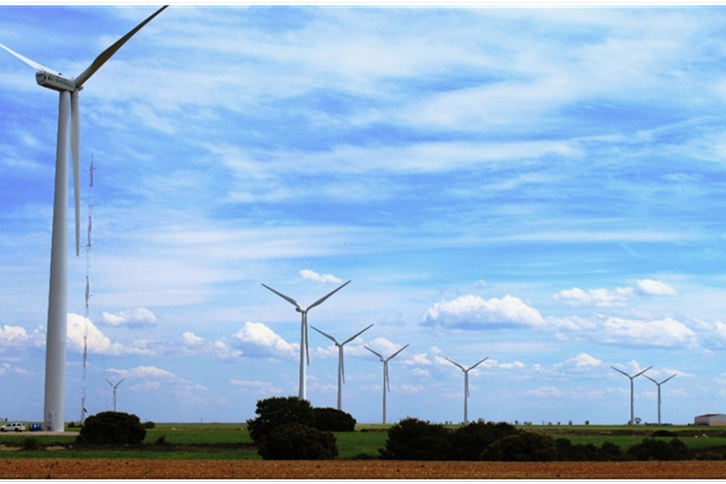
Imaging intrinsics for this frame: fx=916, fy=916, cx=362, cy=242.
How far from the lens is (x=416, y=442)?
49.6 meters

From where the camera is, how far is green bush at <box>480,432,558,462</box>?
144 feet

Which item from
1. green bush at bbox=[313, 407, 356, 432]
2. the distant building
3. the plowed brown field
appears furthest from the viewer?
the distant building

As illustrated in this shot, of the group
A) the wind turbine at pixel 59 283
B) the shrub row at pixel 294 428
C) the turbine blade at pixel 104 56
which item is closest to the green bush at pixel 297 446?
the shrub row at pixel 294 428

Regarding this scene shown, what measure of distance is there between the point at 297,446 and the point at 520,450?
1106 centimetres

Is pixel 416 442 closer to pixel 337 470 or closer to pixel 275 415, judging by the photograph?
pixel 337 470

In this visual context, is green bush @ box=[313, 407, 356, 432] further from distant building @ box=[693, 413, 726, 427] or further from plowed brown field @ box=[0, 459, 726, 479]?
distant building @ box=[693, 413, 726, 427]

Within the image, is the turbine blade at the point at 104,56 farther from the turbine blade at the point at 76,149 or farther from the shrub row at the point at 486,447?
the shrub row at the point at 486,447

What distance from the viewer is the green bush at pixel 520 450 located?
1732 inches

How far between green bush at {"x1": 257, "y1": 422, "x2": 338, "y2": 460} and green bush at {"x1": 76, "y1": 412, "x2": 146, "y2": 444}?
67.7 feet

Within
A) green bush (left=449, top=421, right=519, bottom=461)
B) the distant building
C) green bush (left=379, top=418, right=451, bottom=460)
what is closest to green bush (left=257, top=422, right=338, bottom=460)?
green bush (left=379, top=418, right=451, bottom=460)

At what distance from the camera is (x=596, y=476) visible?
3388cm

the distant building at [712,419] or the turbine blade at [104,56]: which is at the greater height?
the turbine blade at [104,56]

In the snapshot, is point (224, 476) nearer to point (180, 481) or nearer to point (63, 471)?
point (180, 481)

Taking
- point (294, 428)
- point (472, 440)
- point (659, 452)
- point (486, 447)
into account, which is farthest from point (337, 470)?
point (659, 452)
